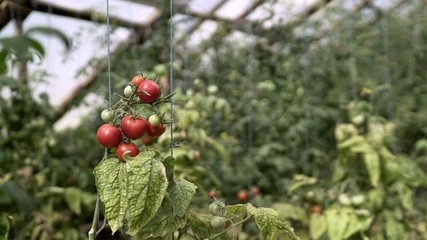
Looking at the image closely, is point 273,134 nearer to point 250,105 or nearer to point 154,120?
point 250,105

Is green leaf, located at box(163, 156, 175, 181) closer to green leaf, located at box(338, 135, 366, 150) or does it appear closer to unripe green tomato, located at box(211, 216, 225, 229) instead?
unripe green tomato, located at box(211, 216, 225, 229)

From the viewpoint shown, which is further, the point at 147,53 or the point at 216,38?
the point at 216,38

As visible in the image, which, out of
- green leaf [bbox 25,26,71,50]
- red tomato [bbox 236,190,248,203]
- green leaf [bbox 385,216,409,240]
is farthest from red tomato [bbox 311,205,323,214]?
green leaf [bbox 25,26,71,50]

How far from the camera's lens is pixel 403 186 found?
82.5 inches

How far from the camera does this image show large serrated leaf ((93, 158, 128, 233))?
0.81 metres

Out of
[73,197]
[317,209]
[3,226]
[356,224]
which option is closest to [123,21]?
[73,197]

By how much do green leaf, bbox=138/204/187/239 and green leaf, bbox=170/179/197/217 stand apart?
18 millimetres

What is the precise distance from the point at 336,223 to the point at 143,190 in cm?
113

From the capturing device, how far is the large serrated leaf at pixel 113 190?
31.9 inches

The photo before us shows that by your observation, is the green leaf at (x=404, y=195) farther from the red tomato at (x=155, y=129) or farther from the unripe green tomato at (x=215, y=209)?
the red tomato at (x=155, y=129)

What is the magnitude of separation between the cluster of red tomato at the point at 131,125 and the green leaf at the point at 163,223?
0.12 meters

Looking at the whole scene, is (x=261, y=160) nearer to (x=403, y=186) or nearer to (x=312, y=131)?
(x=312, y=131)

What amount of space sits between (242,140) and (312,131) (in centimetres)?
44

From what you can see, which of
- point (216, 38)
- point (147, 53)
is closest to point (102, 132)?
point (147, 53)
